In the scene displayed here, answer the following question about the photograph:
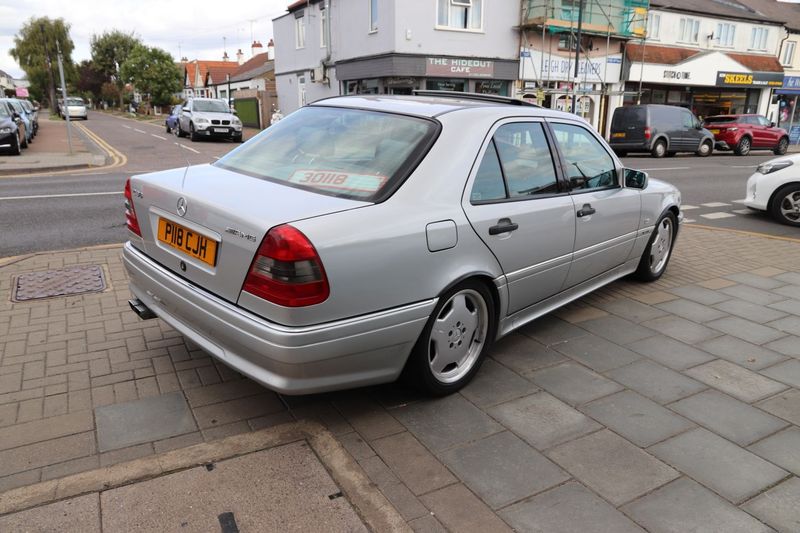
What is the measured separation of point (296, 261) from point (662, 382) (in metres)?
2.50

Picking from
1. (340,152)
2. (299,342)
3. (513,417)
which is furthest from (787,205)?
(299,342)

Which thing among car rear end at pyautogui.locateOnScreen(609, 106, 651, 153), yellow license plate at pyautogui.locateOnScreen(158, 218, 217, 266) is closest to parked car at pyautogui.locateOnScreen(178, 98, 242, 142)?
car rear end at pyautogui.locateOnScreen(609, 106, 651, 153)

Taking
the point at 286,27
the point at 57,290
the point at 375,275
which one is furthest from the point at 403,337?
the point at 286,27

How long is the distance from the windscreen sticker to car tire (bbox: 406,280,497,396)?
0.69 m

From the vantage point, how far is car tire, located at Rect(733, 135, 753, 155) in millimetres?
25141

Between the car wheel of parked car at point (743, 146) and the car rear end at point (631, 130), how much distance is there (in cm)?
622

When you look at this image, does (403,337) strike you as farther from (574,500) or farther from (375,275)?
(574,500)

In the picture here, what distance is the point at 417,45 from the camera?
904 inches

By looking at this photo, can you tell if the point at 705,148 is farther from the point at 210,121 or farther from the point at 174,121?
the point at 174,121

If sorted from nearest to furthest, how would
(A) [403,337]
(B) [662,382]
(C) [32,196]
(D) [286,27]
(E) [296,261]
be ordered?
1. (E) [296,261]
2. (A) [403,337]
3. (B) [662,382]
4. (C) [32,196]
5. (D) [286,27]

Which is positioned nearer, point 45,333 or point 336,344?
point 336,344

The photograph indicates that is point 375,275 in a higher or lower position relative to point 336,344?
higher

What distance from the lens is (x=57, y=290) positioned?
4.88m

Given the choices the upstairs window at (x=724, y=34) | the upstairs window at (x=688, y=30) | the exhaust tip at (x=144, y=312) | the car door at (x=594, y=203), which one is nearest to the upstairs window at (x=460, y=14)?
the upstairs window at (x=688, y=30)
